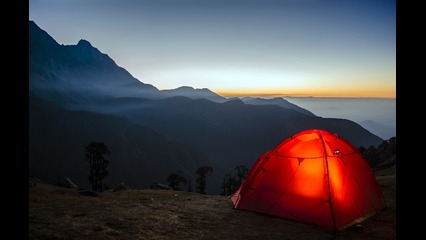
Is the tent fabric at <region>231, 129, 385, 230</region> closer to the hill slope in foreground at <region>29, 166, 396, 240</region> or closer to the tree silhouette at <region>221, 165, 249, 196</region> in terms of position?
the hill slope in foreground at <region>29, 166, 396, 240</region>

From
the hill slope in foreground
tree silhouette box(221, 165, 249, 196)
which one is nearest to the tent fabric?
the hill slope in foreground

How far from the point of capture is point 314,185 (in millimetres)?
12406

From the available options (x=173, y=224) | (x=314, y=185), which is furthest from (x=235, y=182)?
(x=173, y=224)

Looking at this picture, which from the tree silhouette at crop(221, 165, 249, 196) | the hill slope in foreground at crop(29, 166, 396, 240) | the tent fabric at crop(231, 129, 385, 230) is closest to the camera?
the hill slope in foreground at crop(29, 166, 396, 240)

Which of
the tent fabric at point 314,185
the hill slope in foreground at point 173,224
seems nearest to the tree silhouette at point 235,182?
the tent fabric at point 314,185

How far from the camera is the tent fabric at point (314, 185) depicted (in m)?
12.0

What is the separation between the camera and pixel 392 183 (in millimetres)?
19844

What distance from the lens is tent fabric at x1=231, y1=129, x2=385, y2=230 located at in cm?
1201

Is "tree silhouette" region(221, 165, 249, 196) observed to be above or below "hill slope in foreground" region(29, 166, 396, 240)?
below
